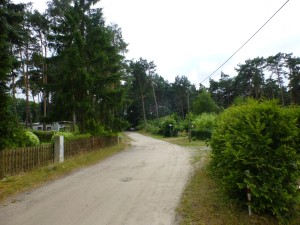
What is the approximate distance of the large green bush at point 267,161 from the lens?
5.79 m

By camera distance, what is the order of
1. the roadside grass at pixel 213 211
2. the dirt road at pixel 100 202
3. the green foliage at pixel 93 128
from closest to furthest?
the roadside grass at pixel 213 211
the dirt road at pixel 100 202
the green foliage at pixel 93 128

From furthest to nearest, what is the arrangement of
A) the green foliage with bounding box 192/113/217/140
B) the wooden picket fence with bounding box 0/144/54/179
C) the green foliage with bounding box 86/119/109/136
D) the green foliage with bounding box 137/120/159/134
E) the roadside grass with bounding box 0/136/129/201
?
the green foliage with bounding box 137/120/159/134 < the green foliage with bounding box 192/113/217/140 < the green foliage with bounding box 86/119/109/136 < the wooden picket fence with bounding box 0/144/54/179 < the roadside grass with bounding box 0/136/129/201

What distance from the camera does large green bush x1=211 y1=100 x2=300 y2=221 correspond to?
5793 mm

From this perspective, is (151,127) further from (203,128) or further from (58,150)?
(58,150)

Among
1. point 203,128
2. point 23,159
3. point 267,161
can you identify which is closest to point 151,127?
point 203,128

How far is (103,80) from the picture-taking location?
2225 centimetres

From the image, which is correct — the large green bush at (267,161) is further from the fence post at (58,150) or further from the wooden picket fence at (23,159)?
the fence post at (58,150)

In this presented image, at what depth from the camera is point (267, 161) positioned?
19.5 feet

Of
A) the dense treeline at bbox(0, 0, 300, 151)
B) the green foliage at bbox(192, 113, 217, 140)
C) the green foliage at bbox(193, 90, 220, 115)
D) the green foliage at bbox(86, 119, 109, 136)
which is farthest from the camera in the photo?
the green foliage at bbox(193, 90, 220, 115)

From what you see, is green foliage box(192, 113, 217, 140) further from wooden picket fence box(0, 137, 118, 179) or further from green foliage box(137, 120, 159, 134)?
wooden picket fence box(0, 137, 118, 179)

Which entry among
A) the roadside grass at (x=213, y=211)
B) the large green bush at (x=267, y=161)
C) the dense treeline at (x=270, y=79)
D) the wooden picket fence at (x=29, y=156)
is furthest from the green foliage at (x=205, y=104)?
the large green bush at (x=267, y=161)

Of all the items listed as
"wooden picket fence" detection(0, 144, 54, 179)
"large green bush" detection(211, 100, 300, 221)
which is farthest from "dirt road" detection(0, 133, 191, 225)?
"wooden picket fence" detection(0, 144, 54, 179)

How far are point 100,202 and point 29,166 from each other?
239 inches

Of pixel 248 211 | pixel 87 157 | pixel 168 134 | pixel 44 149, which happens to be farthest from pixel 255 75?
pixel 248 211
